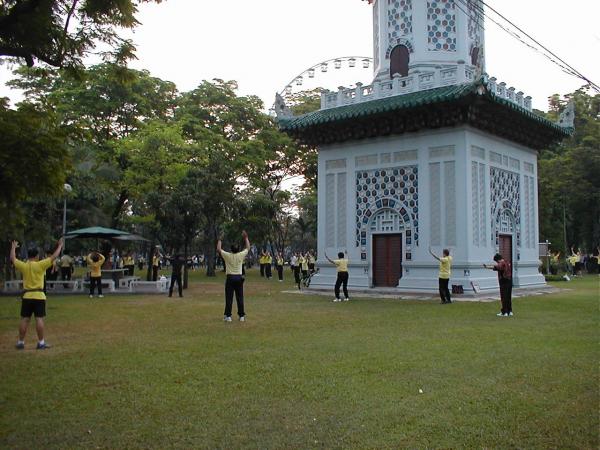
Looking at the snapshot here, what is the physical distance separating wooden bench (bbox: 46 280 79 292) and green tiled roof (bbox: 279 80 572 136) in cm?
1055

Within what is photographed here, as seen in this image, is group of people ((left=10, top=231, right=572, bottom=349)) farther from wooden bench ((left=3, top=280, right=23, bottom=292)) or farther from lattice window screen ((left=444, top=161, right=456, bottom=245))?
wooden bench ((left=3, top=280, right=23, bottom=292))

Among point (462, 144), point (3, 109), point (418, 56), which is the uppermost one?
point (418, 56)

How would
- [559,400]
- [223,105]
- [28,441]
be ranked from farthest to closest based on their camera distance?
[223,105] → [559,400] → [28,441]

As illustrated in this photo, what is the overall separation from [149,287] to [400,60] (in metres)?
13.8

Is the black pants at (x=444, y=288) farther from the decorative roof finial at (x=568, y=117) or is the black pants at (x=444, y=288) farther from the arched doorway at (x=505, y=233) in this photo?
the decorative roof finial at (x=568, y=117)

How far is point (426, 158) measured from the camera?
20469 millimetres

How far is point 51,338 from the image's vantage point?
10250mm

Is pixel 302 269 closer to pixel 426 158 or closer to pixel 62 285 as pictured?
pixel 426 158

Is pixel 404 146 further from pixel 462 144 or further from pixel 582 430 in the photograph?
pixel 582 430

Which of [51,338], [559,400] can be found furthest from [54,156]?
[559,400]

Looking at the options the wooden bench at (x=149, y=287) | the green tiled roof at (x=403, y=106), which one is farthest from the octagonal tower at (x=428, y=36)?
the wooden bench at (x=149, y=287)

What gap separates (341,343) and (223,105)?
31774mm

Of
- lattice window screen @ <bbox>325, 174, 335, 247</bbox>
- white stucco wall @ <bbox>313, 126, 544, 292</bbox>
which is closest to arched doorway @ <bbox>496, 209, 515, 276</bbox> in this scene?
white stucco wall @ <bbox>313, 126, 544, 292</bbox>

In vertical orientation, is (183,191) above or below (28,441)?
above
